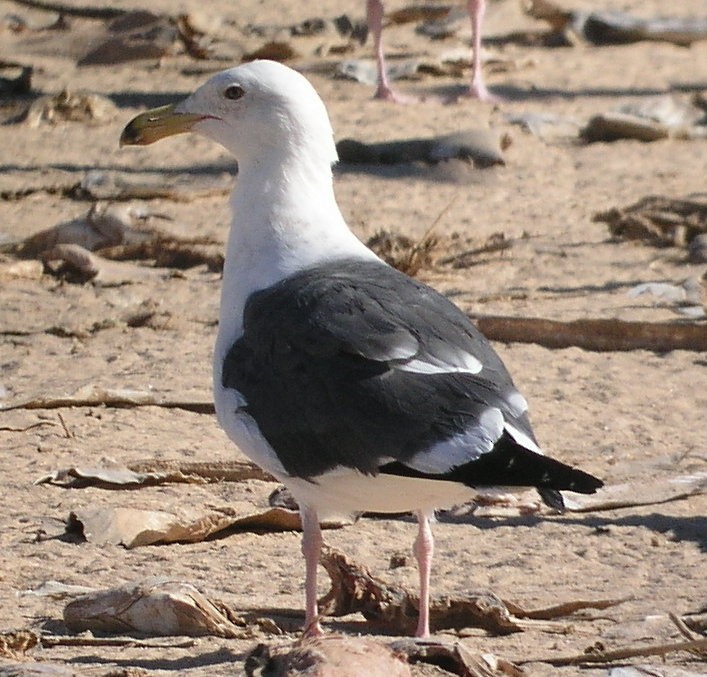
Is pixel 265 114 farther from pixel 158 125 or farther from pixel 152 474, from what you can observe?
pixel 152 474

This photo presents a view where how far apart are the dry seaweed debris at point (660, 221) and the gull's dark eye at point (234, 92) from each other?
12.4ft

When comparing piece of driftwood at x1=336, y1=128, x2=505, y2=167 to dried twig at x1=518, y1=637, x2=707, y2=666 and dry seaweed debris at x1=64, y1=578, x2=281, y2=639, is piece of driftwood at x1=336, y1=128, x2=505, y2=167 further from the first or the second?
dried twig at x1=518, y1=637, x2=707, y2=666

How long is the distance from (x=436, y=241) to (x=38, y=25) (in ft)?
23.5

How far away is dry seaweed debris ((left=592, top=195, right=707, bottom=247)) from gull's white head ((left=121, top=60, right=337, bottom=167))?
3680 mm

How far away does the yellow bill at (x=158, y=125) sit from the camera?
539 centimetres

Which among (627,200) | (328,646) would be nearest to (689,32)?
(627,200)

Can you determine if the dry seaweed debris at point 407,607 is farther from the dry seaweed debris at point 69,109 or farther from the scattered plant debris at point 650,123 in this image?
the dry seaweed debris at point 69,109

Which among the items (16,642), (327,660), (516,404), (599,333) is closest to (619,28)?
(599,333)

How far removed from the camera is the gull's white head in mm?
5121

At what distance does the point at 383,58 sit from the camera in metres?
12.1

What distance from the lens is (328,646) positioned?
12.0ft

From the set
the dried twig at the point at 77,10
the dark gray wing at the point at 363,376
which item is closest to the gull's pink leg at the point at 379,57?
the dried twig at the point at 77,10

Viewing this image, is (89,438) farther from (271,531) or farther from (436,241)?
(436,241)

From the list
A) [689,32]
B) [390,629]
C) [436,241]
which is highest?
[689,32]
